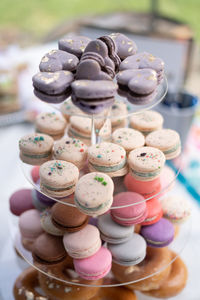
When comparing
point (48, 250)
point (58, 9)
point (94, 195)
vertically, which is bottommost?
point (48, 250)

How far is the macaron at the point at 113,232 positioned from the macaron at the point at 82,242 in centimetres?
3

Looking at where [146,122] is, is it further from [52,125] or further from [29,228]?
[29,228]

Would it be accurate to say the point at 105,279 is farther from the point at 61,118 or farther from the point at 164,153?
the point at 61,118

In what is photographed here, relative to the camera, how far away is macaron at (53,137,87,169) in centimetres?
109

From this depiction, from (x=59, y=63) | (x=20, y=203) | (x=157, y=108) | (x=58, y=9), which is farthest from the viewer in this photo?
(x=58, y=9)

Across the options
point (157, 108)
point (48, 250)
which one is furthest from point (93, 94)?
point (157, 108)

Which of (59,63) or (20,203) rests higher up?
(59,63)

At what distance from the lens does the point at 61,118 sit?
1297mm

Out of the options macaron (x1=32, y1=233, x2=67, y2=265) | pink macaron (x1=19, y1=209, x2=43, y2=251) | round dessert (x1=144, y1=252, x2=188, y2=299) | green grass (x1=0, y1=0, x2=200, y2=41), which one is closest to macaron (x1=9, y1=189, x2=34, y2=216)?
pink macaron (x1=19, y1=209, x2=43, y2=251)

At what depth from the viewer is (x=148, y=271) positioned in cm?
117

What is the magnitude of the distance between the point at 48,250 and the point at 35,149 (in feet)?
1.02

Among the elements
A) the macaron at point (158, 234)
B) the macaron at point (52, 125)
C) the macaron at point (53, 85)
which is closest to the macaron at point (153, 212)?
the macaron at point (158, 234)

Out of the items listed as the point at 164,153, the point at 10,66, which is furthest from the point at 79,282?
the point at 10,66

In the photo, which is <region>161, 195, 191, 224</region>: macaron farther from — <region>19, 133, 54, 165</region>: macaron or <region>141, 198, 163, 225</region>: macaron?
<region>19, 133, 54, 165</region>: macaron
